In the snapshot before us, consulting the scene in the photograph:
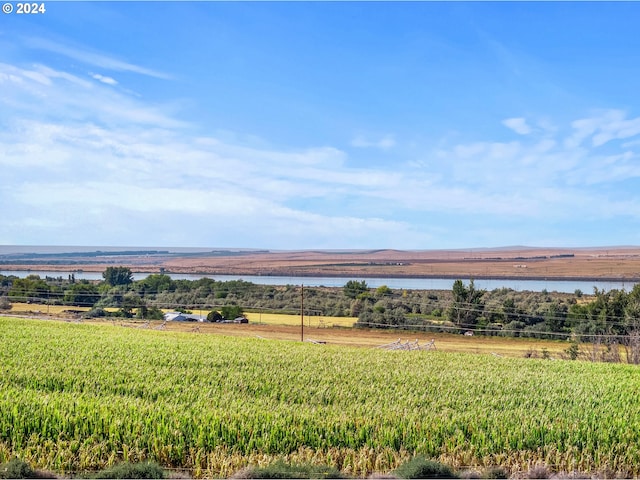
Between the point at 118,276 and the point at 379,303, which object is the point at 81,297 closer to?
the point at 118,276

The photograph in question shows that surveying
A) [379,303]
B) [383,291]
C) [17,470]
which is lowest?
[379,303]

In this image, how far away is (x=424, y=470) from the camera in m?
6.23

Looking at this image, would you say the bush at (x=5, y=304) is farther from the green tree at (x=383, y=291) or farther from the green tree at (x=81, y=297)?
the green tree at (x=383, y=291)

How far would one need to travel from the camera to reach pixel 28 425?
7371mm

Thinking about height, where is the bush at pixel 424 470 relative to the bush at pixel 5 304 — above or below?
above

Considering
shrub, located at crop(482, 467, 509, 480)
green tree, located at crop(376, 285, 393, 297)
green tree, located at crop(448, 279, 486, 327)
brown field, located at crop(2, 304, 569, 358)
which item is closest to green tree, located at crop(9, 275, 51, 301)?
brown field, located at crop(2, 304, 569, 358)

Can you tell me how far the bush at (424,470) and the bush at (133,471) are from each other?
8.52ft

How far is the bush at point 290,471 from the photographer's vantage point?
20.0 feet

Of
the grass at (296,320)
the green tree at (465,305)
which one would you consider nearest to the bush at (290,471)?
the grass at (296,320)

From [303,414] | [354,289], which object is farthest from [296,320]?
[303,414]

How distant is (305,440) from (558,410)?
4.21m

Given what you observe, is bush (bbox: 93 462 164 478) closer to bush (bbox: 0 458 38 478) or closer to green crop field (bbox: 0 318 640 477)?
green crop field (bbox: 0 318 640 477)

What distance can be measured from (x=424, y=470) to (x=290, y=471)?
1.45 metres

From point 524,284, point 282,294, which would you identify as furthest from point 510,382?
point 524,284
